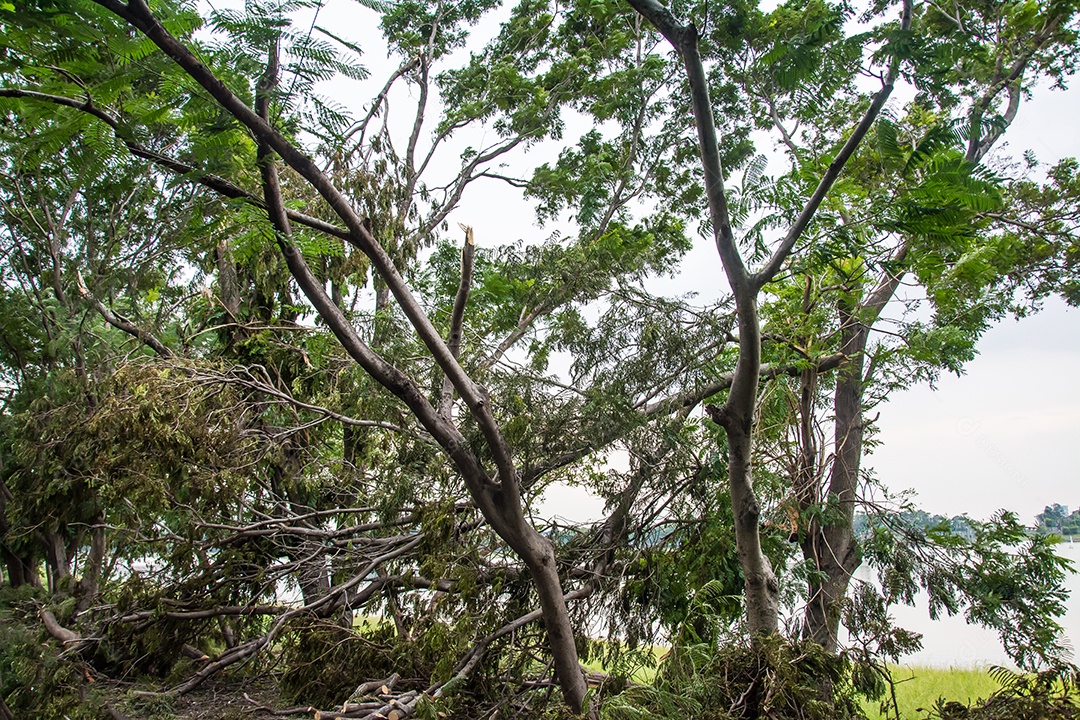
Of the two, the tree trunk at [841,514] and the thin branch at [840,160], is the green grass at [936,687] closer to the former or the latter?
the tree trunk at [841,514]

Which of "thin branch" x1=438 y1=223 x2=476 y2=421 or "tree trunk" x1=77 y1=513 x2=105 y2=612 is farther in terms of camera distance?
"tree trunk" x1=77 y1=513 x2=105 y2=612

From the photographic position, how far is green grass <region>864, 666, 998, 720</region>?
13.6 ft

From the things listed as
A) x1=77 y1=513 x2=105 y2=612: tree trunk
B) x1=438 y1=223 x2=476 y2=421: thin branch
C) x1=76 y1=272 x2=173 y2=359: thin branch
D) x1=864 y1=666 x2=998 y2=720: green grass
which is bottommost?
x1=864 y1=666 x2=998 y2=720: green grass

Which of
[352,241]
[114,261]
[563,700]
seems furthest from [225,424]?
[563,700]

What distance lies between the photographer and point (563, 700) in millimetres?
3348

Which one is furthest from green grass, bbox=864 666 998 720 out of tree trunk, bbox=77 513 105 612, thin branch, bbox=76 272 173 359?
tree trunk, bbox=77 513 105 612

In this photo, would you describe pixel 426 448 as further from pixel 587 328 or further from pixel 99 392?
pixel 99 392

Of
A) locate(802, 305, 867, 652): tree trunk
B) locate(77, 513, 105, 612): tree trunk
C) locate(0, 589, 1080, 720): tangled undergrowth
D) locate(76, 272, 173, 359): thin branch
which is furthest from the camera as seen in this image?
locate(77, 513, 105, 612): tree trunk

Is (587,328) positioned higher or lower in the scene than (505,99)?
lower

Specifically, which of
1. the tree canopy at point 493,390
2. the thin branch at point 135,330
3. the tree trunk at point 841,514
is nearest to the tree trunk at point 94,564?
the tree canopy at point 493,390

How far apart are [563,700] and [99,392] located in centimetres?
300

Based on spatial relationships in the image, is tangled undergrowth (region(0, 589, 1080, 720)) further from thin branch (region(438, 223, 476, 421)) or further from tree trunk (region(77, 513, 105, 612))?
thin branch (region(438, 223, 476, 421))

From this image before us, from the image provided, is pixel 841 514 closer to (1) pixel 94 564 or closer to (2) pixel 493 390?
Answer: (2) pixel 493 390

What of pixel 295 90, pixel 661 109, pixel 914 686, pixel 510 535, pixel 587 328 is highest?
pixel 661 109
